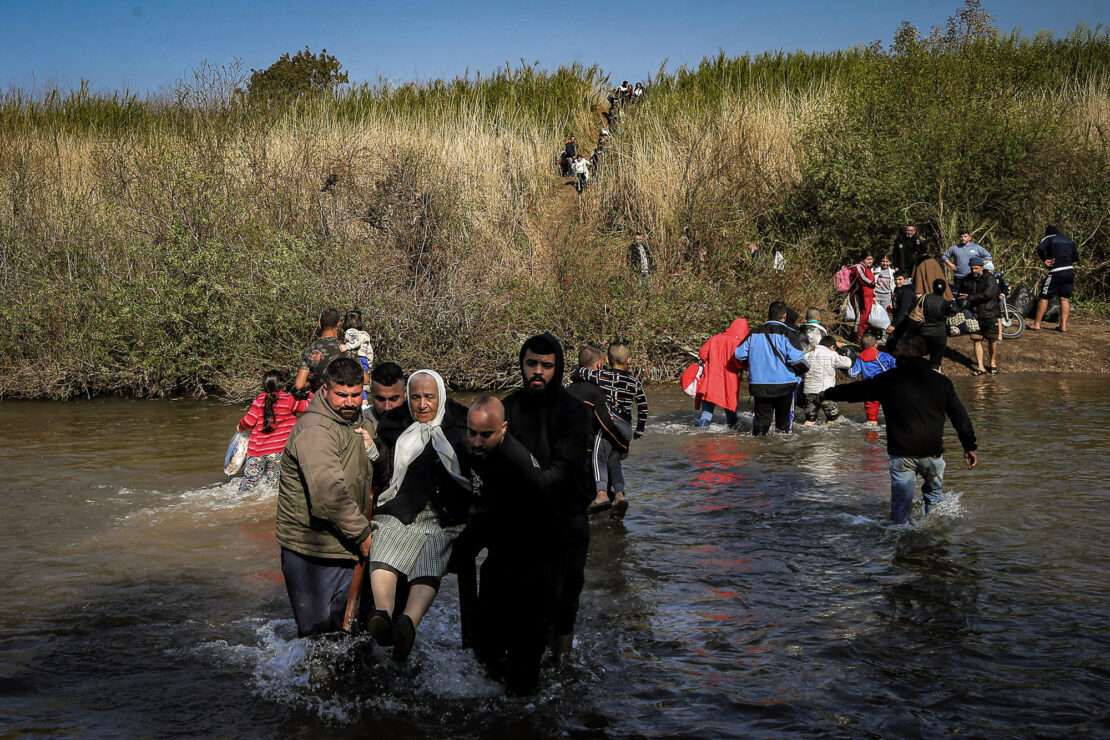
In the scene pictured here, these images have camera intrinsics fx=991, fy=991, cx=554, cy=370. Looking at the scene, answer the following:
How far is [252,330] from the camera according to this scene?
53.5 feet

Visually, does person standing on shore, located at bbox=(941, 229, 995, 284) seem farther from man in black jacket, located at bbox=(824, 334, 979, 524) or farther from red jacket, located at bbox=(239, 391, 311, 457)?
red jacket, located at bbox=(239, 391, 311, 457)

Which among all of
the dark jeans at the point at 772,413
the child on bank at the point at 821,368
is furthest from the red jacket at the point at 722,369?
the child on bank at the point at 821,368

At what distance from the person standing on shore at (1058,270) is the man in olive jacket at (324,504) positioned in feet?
59.4

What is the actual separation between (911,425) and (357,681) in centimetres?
468

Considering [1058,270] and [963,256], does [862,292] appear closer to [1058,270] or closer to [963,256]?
[963,256]

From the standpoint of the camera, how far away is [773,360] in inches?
Result: 485

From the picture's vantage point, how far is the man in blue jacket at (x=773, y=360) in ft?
40.4

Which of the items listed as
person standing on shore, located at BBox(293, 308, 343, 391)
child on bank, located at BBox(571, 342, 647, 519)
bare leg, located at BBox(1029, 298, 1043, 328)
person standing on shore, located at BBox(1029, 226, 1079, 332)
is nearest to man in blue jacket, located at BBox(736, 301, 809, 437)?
child on bank, located at BBox(571, 342, 647, 519)

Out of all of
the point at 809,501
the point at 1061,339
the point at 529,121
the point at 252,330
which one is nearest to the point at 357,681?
the point at 809,501

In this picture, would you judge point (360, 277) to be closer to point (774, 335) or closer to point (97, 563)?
point (774, 335)

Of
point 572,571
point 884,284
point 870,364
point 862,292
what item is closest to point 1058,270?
point 884,284

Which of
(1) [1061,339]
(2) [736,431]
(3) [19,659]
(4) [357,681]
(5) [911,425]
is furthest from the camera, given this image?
(1) [1061,339]

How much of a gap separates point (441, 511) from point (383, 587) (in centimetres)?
49

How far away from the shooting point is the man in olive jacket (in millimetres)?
4988
